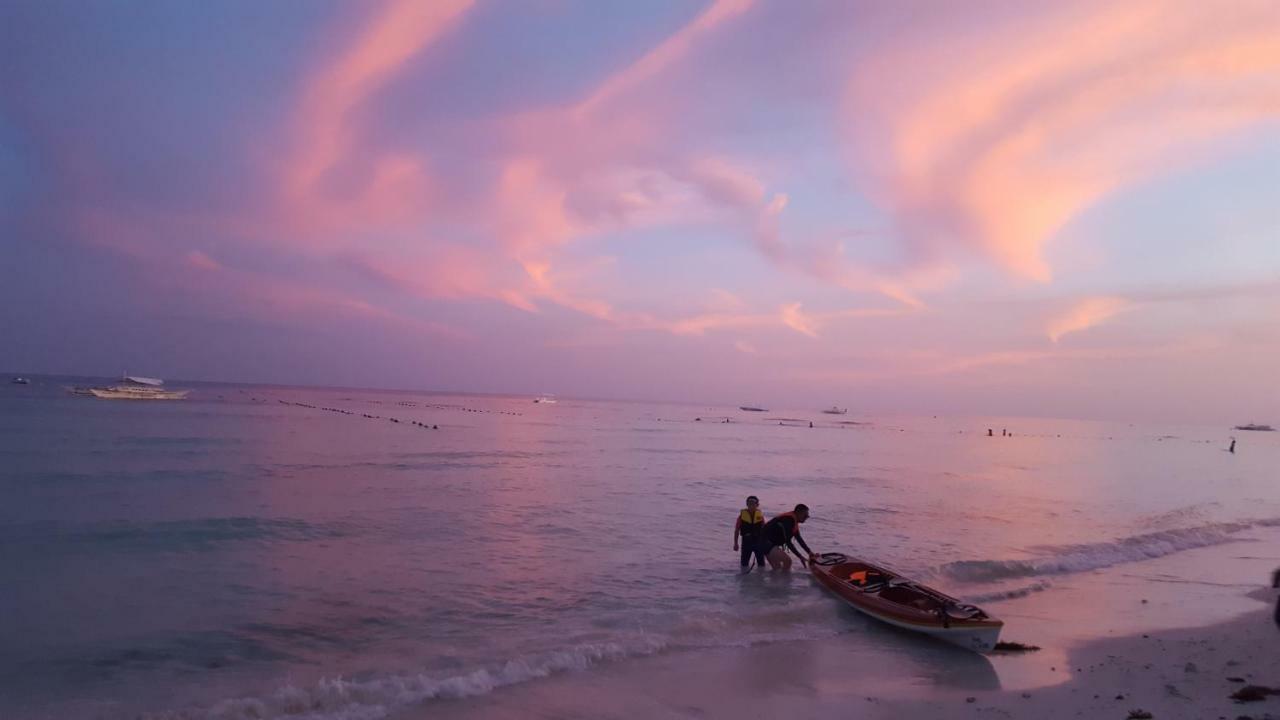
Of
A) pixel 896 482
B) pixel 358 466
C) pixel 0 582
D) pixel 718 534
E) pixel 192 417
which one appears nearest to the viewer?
pixel 0 582

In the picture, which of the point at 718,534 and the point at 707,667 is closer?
the point at 707,667

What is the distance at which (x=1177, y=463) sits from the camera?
171 ft

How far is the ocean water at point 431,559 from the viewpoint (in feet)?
29.6

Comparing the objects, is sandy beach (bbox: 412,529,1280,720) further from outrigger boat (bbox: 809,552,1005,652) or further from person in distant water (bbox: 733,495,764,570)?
person in distant water (bbox: 733,495,764,570)

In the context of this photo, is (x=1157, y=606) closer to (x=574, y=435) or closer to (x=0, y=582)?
(x=0, y=582)

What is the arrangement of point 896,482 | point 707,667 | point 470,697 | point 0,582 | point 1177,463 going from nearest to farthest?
point 470,697, point 707,667, point 0,582, point 896,482, point 1177,463

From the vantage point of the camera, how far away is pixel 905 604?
11164mm

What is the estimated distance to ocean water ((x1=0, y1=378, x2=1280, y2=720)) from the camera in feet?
29.6

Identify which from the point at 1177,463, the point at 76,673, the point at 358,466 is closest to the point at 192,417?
the point at 358,466

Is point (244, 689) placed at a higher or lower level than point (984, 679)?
lower

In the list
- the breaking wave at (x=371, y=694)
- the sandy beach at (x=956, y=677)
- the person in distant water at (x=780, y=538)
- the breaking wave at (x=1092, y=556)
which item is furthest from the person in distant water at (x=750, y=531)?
the breaking wave at (x=371, y=694)

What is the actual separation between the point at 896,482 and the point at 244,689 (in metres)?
31.0

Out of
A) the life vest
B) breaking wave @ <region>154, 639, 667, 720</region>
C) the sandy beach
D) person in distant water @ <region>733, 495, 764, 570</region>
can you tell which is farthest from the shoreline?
person in distant water @ <region>733, 495, 764, 570</region>

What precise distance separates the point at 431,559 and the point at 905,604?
9.58 m
